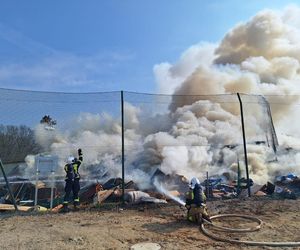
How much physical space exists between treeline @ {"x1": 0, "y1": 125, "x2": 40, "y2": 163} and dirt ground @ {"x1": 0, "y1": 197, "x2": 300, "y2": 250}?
2.40 m

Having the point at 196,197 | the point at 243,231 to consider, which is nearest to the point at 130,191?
the point at 196,197

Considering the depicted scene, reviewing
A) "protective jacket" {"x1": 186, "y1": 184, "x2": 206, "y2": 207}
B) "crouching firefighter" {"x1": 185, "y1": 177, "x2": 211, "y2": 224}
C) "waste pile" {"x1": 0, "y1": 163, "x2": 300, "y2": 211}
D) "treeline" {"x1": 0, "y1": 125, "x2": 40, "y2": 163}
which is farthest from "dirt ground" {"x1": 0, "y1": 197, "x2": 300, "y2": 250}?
"treeline" {"x1": 0, "y1": 125, "x2": 40, "y2": 163}

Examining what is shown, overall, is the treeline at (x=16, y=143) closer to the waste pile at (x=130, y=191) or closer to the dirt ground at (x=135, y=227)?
the waste pile at (x=130, y=191)

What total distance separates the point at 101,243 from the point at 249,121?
16159mm

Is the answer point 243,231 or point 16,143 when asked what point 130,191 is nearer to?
point 16,143

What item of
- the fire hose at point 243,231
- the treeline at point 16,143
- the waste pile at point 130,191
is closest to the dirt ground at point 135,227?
the fire hose at point 243,231

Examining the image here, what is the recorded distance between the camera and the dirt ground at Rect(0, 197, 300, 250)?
6.23 m

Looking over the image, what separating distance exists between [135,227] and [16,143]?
5.36 meters

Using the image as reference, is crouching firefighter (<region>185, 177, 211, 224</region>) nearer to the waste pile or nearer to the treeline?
the waste pile

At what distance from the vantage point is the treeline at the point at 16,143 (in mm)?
10141

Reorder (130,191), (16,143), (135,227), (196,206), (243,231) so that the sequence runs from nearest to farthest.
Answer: (243,231), (135,227), (196,206), (130,191), (16,143)

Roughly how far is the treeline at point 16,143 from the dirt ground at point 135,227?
2402 mm

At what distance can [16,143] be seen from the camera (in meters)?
10.8

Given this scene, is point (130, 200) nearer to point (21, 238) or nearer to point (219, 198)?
point (219, 198)
